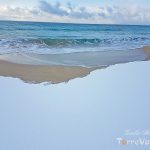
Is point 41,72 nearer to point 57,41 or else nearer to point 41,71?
point 41,71

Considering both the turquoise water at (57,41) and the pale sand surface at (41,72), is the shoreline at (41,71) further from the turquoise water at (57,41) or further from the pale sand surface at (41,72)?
the turquoise water at (57,41)

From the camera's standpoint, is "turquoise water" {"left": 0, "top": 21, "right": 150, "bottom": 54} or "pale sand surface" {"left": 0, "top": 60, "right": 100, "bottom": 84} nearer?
"pale sand surface" {"left": 0, "top": 60, "right": 100, "bottom": 84}

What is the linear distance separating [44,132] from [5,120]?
265mm

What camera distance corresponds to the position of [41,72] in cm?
261

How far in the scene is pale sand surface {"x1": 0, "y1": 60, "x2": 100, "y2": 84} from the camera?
2.54m

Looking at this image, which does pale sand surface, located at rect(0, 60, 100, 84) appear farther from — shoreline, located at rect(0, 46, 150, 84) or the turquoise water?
the turquoise water

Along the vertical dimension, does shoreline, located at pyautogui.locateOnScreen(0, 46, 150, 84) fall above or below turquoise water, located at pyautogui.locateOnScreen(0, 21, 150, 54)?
below

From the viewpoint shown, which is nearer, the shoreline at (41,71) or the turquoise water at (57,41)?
the shoreline at (41,71)

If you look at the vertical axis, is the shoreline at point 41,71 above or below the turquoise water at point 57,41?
Result: below

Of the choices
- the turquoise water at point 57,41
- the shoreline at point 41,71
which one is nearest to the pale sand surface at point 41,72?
the shoreline at point 41,71

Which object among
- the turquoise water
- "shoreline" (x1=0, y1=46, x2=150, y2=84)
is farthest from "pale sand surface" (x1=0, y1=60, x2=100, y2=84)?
the turquoise water

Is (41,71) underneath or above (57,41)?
underneath

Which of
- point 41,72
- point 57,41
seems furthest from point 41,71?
point 57,41

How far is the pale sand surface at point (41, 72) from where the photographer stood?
8.32 ft
